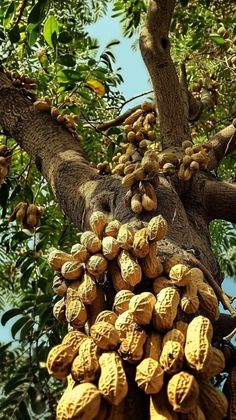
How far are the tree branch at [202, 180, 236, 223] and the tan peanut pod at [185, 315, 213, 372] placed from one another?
0.84 m

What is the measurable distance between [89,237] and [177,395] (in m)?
0.49

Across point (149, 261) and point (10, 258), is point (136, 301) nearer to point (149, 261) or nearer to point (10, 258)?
point (149, 261)

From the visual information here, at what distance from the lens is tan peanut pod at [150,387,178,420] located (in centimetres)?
100

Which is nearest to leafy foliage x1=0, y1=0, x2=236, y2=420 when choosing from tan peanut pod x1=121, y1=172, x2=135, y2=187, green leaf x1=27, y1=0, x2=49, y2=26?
green leaf x1=27, y1=0, x2=49, y2=26

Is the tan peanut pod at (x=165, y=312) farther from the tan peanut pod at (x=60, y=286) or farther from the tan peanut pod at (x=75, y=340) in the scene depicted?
the tan peanut pod at (x=60, y=286)

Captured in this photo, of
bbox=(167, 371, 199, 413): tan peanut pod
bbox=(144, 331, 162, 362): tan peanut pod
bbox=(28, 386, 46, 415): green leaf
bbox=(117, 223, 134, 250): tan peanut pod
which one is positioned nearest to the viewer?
bbox=(167, 371, 199, 413): tan peanut pod

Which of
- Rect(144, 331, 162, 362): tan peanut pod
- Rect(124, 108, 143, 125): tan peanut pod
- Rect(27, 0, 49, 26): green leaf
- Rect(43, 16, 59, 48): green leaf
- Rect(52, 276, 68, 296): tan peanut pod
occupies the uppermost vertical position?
Rect(43, 16, 59, 48): green leaf

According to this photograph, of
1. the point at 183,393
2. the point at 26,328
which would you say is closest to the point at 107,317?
the point at 183,393

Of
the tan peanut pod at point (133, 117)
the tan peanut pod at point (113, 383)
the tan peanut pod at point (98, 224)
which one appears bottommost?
the tan peanut pod at point (113, 383)

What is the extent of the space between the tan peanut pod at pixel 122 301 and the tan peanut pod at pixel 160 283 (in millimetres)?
75

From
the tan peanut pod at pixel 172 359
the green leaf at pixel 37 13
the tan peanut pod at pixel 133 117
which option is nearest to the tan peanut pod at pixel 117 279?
the tan peanut pod at pixel 172 359

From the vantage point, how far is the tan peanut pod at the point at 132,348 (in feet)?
3.51

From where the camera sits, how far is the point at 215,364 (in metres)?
1.08

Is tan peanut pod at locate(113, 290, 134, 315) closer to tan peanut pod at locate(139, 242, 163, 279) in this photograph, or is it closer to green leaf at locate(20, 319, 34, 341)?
tan peanut pod at locate(139, 242, 163, 279)
